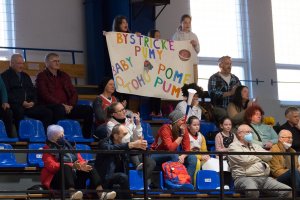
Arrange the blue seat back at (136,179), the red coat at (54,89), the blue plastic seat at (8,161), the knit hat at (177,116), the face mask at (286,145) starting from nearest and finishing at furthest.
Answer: the blue seat back at (136,179) < the blue plastic seat at (8,161) < the knit hat at (177,116) < the face mask at (286,145) < the red coat at (54,89)

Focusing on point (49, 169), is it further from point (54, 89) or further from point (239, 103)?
point (239, 103)

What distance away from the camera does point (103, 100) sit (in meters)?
13.7

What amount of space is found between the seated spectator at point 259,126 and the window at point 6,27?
4.39 metres

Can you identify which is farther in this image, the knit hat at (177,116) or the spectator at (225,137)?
the spectator at (225,137)

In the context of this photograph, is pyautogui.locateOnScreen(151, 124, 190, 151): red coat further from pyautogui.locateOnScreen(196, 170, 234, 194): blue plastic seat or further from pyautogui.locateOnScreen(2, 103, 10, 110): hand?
pyautogui.locateOnScreen(2, 103, 10, 110): hand

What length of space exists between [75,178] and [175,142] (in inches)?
69.9

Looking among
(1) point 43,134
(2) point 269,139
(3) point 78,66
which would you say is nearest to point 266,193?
(2) point 269,139

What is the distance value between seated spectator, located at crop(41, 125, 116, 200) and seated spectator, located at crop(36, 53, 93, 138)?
2.20 meters

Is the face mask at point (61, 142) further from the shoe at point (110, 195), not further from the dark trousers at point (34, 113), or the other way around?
the dark trousers at point (34, 113)

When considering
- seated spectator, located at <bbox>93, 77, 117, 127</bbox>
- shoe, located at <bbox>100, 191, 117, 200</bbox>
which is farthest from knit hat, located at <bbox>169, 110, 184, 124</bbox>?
→ shoe, located at <bbox>100, 191, 117, 200</bbox>

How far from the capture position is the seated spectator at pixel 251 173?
12.3 m

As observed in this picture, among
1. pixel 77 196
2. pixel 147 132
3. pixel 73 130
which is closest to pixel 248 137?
pixel 147 132

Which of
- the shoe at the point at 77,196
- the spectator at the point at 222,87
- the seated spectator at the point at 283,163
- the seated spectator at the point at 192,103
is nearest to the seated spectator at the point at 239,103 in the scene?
the spectator at the point at 222,87

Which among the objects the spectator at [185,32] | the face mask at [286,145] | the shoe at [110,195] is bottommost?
the shoe at [110,195]
